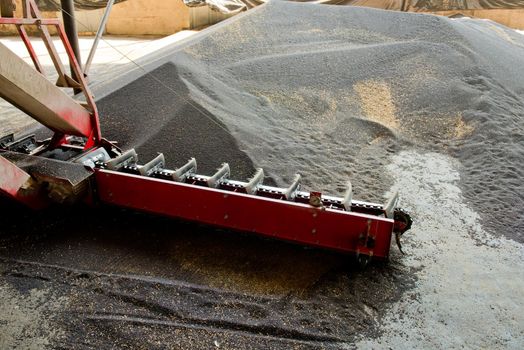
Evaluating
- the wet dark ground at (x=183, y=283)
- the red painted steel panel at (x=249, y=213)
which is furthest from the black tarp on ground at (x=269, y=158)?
the red painted steel panel at (x=249, y=213)

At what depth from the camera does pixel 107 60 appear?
9.33m

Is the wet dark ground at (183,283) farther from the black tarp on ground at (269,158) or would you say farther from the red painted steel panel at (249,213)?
the red painted steel panel at (249,213)

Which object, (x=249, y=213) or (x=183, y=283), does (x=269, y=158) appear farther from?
(x=183, y=283)

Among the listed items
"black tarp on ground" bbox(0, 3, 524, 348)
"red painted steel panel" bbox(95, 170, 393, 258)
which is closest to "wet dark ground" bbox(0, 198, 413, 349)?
"black tarp on ground" bbox(0, 3, 524, 348)

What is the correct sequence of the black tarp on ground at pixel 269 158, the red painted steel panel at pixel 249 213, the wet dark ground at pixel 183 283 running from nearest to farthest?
1. the wet dark ground at pixel 183 283
2. the black tarp on ground at pixel 269 158
3. the red painted steel panel at pixel 249 213

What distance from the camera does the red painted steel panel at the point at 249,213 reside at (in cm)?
270

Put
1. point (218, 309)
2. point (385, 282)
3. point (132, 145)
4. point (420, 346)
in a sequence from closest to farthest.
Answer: point (420, 346) → point (218, 309) → point (385, 282) → point (132, 145)

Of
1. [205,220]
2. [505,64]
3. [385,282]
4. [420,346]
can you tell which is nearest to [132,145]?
[205,220]

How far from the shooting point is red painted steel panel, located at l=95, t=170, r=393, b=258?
2.70 m

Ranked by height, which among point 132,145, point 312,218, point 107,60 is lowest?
point 107,60

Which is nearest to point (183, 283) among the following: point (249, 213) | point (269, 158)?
point (249, 213)

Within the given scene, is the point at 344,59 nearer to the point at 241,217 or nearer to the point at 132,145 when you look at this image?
the point at 132,145

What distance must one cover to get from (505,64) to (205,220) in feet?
17.7

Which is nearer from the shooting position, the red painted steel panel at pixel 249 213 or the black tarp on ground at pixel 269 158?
the black tarp on ground at pixel 269 158
